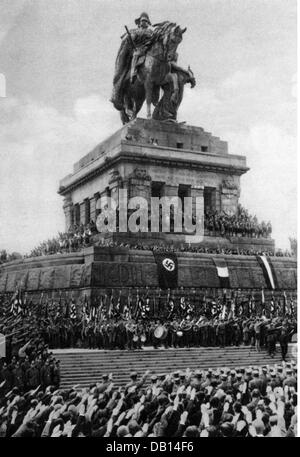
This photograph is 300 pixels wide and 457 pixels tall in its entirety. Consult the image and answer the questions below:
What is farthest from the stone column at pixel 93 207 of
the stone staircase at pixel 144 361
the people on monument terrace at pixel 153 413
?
the people on monument terrace at pixel 153 413

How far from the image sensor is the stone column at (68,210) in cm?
5003

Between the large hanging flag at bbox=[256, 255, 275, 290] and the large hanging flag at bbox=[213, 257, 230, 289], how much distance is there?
88.7 inches

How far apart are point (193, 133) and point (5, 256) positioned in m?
15.1

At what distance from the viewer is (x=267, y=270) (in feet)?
118

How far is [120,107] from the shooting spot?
46000mm

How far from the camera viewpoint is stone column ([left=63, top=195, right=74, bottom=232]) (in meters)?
50.0

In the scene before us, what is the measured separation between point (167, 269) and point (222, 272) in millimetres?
3123

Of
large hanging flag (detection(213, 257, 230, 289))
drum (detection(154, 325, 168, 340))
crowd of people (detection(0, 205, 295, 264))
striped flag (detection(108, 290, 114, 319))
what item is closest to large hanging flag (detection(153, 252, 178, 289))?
crowd of people (detection(0, 205, 295, 264))

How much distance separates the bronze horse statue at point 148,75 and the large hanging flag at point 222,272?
13532 millimetres

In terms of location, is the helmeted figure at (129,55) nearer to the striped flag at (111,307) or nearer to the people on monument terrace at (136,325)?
the people on monument terrace at (136,325)

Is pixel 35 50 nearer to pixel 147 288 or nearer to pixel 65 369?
pixel 65 369

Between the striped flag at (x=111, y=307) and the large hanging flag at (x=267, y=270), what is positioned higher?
the large hanging flag at (x=267, y=270)

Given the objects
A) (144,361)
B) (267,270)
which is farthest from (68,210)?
(144,361)

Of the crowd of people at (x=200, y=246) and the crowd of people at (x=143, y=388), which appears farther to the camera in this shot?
the crowd of people at (x=200, y=246)
